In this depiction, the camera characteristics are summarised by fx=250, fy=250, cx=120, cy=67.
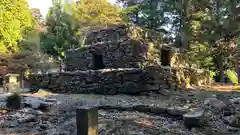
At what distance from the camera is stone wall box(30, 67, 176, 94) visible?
25.6 feet

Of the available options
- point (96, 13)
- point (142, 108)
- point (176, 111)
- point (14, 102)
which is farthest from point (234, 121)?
point (96, 13)

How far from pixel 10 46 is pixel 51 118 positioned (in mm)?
14581

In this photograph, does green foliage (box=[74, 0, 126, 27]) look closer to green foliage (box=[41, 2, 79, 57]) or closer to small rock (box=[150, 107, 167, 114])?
green foliage (box=[41, 2, 79, 57])

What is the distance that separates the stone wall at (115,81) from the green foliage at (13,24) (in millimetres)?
9041

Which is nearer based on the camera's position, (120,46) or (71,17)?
(120,46)

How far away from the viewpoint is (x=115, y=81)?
822 centimetres

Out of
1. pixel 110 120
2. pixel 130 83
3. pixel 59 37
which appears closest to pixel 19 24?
pixel 59 37

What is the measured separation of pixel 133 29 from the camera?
10.3 metres

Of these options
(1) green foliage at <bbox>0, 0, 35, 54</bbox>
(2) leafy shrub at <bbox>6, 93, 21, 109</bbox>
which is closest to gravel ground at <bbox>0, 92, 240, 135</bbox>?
(2) leafy shrub at <bbox>6, 93, 21, 109</bbox>

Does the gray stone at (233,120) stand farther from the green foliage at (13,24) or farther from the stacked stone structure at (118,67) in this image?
the green foliage at (13,24)

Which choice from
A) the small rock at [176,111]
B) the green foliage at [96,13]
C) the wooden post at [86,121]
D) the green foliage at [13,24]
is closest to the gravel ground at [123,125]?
the small rock at [176,111]

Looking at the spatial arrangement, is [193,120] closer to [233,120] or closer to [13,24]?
[233,120]

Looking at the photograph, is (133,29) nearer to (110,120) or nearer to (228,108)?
(228,108)

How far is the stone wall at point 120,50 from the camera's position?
912cm
